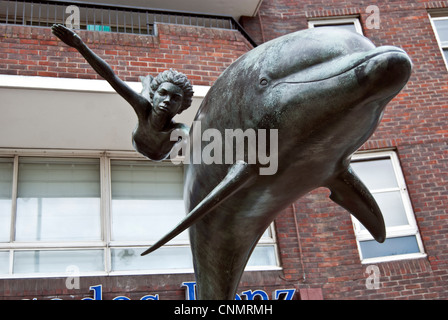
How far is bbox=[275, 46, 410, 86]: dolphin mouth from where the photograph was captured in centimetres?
120

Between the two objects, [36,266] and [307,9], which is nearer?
[36,266]

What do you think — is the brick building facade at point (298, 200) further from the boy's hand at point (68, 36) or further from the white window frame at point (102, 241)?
the boy's hand at point (68, 36)

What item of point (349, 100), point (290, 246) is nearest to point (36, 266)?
point (290, 246)

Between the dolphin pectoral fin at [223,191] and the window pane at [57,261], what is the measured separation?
21.7ft

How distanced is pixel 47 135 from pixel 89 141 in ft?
2.04

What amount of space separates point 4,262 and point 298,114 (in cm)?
704

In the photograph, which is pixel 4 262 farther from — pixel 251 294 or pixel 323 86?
pixel 323 86

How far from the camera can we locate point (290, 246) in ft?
26.9

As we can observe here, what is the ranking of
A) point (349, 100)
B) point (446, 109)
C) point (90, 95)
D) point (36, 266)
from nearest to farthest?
point (349, 100) → point (90, 95) → point (36, 266) → point (446, 109)

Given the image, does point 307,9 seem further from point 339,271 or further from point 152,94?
point 152,94

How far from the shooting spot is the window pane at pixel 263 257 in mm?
8164

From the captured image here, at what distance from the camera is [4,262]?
736cm

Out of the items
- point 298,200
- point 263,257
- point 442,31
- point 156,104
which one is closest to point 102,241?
point 263,257
